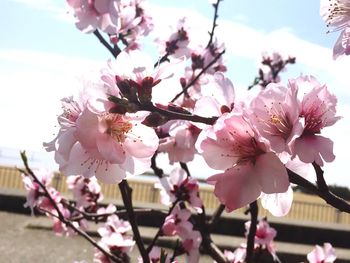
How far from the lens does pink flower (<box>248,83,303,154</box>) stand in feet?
2.72

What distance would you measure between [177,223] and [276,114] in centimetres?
157

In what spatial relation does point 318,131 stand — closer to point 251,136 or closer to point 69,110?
point 251,136

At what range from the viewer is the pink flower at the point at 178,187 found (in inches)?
92.0

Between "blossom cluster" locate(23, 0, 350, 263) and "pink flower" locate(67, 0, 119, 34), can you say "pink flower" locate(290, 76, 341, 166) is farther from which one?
"pink flower" locate(67, 0, 119, 34)

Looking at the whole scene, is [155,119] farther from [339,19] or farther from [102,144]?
[339,19]

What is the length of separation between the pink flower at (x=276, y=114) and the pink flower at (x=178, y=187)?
1487 millimetres

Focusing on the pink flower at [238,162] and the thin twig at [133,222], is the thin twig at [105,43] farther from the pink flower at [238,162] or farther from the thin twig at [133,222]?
the pink flower at [238,162]

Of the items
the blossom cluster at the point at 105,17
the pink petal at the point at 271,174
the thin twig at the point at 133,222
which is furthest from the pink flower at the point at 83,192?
the pink petal at the point at 271,174

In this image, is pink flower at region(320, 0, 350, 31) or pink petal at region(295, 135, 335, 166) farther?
pink flower at region(320, 0, 350, 31)

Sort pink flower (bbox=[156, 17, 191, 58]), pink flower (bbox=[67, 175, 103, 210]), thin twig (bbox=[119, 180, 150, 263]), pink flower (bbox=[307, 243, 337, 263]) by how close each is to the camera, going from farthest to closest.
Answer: pink flower (bbox=[67, 175, 103, 210]) → pink flower (bbox=[156, 17, 191, 58]) → pink flower (bbox=[307, 243, 337, 263]) → thin twig (bbox=[119, 180, 150, 263])

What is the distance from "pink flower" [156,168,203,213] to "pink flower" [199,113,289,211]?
1443 millimetres

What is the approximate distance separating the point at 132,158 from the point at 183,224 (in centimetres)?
141

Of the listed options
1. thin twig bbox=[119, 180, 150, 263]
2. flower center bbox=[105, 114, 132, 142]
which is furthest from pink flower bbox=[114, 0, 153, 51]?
flower center bbox=[105, 114, 132, 142]

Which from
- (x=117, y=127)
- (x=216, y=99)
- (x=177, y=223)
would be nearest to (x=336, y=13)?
(x=216, y=99)
